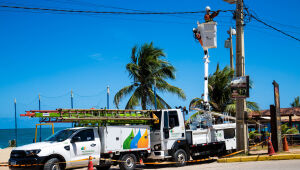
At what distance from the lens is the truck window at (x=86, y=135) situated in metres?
13.8

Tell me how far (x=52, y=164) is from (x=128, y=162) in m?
3.69

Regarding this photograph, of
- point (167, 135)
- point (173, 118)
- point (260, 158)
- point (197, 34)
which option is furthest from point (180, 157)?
point (197, 34)

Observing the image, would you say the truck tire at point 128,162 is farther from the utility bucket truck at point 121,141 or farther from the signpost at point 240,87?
the signpost at point 240,87

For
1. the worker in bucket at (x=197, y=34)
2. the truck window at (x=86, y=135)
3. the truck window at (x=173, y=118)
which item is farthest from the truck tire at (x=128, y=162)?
the worker in bucket at (x=197, y=34)

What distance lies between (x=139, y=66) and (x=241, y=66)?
23.4ft

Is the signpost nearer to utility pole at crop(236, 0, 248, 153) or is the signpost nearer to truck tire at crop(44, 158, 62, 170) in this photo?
utility pole at crop(236, 0, 248, 153)

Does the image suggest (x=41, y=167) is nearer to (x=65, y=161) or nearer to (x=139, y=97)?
(x=65, y=161)

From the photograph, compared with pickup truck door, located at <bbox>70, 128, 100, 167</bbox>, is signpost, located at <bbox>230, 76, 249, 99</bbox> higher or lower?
higher

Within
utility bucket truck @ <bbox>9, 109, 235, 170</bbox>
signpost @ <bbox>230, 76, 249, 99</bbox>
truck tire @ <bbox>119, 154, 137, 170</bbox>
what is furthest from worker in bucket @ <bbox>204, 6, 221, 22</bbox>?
truck tire @ <bbox>119, 154, 137, 170</bbox>

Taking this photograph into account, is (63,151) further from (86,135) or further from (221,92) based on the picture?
(221,92)

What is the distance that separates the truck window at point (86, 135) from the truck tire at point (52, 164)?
4.64ft

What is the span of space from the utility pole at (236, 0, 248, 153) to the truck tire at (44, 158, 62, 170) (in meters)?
9.73

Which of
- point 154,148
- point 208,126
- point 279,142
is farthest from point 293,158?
point 154,148

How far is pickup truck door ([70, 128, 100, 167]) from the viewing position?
1335cm
